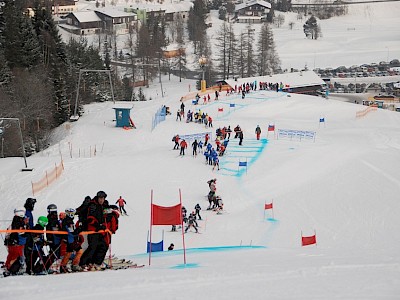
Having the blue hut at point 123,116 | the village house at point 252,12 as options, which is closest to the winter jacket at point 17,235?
the blue hut at point 123,116

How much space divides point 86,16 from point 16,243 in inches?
3756

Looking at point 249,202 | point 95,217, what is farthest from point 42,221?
point 249,202

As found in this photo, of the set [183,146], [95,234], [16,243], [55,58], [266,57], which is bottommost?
[183,146]

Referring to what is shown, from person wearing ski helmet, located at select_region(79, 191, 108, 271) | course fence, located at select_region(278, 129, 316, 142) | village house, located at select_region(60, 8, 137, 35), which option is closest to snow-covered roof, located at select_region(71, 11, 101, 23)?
village house, located at select_region(60, 8, 137, 35)

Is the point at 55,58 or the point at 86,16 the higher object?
the point at 86,16

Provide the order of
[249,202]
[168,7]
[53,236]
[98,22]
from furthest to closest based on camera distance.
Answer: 1. [168,7]
2. [98,22]
3. [249,202]
4. [53,236]

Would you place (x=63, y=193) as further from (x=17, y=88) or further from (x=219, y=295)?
(x=17, y=88)

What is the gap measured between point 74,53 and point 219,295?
4418 centimetres

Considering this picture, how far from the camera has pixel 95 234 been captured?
30.6 feet

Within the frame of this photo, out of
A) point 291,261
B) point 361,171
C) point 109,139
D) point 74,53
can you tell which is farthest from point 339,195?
point 74,53

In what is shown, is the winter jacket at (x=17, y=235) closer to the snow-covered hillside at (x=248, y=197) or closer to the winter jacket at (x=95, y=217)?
the snow-covered hillside at (x=248, y=197)

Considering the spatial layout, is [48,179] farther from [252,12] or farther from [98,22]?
[252,12]

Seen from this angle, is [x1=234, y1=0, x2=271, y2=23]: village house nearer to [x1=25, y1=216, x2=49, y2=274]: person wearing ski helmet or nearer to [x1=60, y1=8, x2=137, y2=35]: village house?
[x1=60, y1=8, x2=137, y2=35]: village house

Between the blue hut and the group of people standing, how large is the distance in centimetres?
2298
